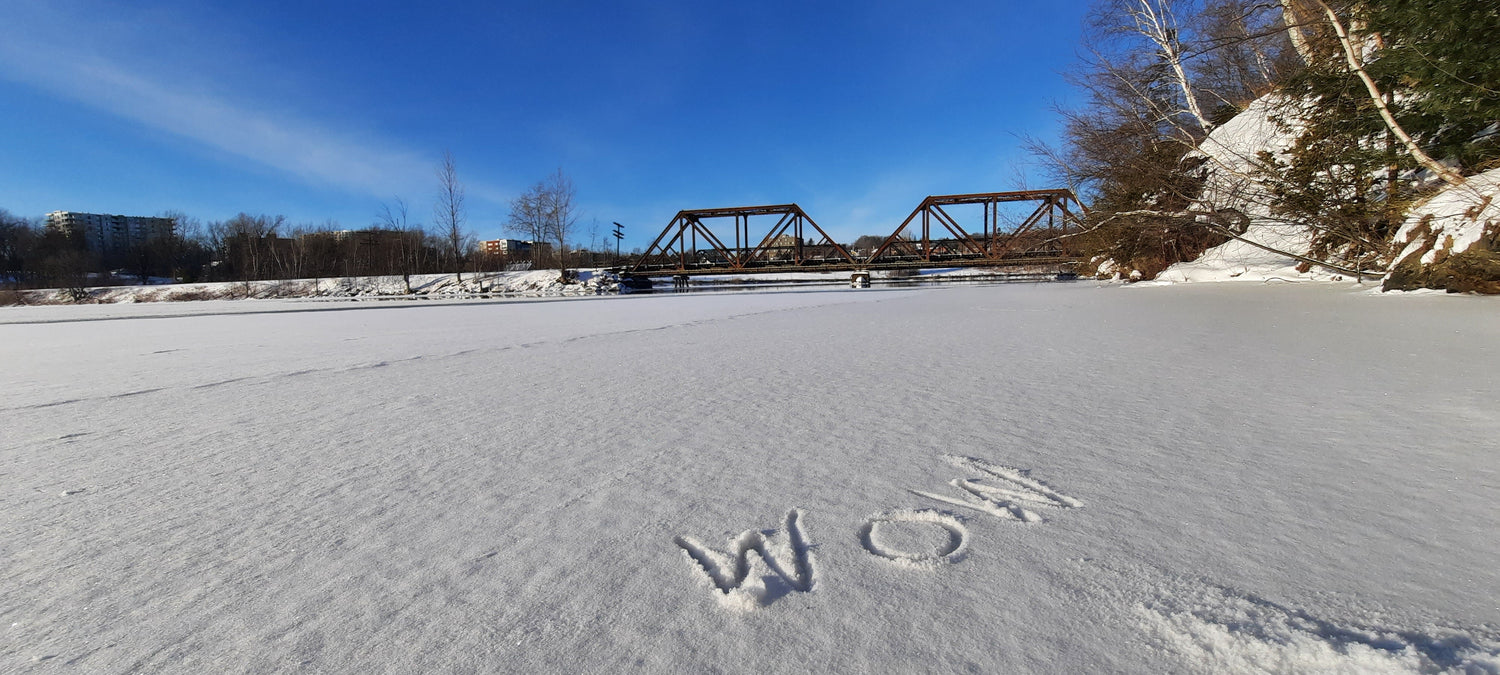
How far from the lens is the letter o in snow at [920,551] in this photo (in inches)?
32.0

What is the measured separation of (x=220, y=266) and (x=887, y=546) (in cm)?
5606

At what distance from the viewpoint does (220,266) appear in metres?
41.1

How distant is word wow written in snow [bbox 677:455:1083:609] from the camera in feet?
2.50

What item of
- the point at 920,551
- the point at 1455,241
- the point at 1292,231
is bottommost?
the point at 920,551

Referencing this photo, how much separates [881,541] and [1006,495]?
1.00 ft

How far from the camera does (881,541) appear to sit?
2.87 feet

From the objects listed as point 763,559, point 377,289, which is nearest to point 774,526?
point 763,559

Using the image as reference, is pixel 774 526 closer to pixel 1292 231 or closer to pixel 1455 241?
pixel 1455 241

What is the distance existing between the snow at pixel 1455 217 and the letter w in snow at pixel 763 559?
693 centimetres

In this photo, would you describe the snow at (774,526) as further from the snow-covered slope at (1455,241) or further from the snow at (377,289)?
the snow at (377,289)

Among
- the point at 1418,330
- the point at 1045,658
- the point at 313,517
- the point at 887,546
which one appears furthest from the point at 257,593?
the point at 1418,330

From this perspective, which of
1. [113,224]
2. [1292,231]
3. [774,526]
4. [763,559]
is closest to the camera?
[763,559]

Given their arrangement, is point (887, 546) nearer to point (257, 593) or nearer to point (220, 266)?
point (257, 593)

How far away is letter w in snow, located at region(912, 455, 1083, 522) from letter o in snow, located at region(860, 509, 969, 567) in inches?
3.0
